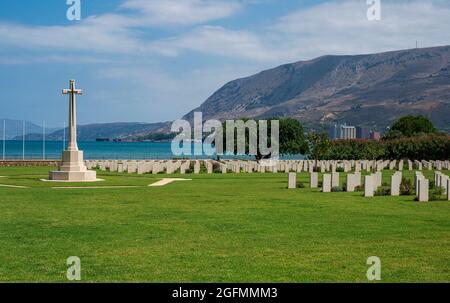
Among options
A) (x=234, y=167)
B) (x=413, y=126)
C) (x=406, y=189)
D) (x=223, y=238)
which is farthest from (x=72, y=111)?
(x=413, y=126)

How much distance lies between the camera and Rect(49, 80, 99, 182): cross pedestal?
36156 millimetres

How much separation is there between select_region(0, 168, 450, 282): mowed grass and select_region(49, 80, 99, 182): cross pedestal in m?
11.8

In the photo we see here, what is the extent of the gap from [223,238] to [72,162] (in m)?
23.6

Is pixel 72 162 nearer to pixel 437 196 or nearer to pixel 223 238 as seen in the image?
pixel 437 196

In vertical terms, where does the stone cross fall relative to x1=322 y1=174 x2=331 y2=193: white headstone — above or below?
Answer: above

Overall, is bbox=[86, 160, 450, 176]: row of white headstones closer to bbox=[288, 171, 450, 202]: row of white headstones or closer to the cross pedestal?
the cross pedestal

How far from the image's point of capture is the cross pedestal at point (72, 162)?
119 feet

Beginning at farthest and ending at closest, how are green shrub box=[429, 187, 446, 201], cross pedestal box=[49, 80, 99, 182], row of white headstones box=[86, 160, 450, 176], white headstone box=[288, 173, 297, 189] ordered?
row of white headstones box=[86, 160, 450, 176]
cross pedestal box=[49, 80, 99, 182]
white headstone box=[288, 173, 297, 189]
green shrub box=[429, 187, 446, 201]

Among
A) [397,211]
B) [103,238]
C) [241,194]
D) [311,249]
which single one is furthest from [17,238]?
[241,194]

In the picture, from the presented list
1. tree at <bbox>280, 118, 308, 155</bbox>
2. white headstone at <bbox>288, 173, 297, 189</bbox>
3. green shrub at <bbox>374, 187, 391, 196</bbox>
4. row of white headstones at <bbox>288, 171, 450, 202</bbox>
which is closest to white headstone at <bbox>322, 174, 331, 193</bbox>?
row of white headstones at <bbox>288, 171, 450, 202</bbox>

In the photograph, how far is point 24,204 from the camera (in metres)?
22.0

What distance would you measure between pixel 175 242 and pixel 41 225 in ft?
14.5

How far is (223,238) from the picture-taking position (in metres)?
14.4
